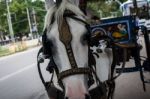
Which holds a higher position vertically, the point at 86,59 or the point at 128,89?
the point at 86,59

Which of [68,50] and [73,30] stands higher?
[73,30]

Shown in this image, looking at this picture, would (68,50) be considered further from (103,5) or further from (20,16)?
(20,16)

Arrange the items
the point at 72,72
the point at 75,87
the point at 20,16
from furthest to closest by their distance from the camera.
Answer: the point at 20,16 < the point at 72,72 < the point at 75,87

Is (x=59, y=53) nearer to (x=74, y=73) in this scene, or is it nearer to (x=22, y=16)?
(x=74, y=73)

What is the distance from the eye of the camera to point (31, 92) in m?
11.5

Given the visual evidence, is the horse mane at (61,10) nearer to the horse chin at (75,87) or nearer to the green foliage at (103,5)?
the horse chin at (75,87)

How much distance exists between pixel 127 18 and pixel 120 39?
15.3 inches

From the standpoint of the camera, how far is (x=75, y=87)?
11.8 ft

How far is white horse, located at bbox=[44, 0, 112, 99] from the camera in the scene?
143 inches

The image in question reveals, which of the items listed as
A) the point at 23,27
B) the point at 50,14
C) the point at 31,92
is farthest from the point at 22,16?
the point at 50,14

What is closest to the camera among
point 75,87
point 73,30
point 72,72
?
point 75,87

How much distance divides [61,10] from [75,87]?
35.1 inches

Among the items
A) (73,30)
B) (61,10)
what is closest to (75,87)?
(73,30)

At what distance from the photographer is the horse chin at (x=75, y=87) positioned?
11.7 ft
